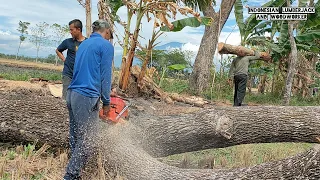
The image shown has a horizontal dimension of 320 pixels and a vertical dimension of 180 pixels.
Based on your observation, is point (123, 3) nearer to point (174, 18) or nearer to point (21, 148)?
point (174, 18)

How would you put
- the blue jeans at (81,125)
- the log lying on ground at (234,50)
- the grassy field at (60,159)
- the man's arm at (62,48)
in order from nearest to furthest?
1. the blue jeans at (81,125)
2. the grassy field at (60,159)
3. the man's arm at (62,48)
4. the log lying on ground at (234,50)

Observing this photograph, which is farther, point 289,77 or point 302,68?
point 302,68

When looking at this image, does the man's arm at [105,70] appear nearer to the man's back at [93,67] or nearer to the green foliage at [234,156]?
the man's back at [93,67]

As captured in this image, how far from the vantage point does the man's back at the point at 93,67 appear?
445 cm

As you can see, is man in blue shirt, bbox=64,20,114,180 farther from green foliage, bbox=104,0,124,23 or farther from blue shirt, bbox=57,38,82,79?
green foliage, bbox=104,0,124,23

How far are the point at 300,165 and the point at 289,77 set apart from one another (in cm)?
1191

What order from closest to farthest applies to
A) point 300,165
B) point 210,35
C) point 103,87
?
point 300,165, point 103,87, point 210,35

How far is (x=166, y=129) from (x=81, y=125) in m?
1.49

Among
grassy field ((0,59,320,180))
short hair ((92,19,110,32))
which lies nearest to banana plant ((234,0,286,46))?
grassy field ((0,59,320,180))

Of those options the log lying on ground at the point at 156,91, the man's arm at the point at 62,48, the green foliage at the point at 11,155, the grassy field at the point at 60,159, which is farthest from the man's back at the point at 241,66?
the green foliage at the point at 11,155

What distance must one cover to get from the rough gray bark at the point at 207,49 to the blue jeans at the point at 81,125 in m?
12.5

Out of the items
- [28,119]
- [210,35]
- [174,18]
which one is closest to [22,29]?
[210,35]

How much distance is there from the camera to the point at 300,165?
3.48 m

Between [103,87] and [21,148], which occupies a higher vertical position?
[103,87]
